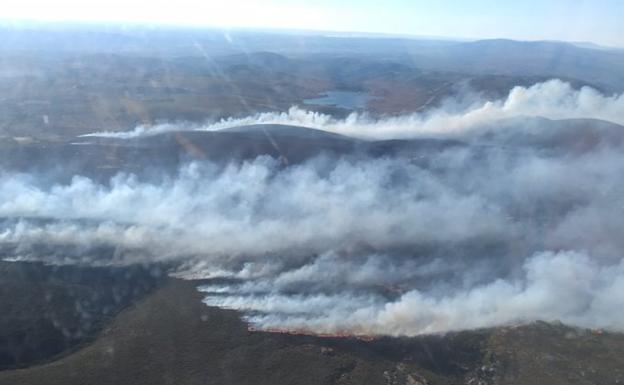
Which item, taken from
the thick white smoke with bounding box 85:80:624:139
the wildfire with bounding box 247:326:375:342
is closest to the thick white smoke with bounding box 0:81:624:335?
the wildfire with bounding box 247:326:375:342

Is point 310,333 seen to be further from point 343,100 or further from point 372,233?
point 343,100

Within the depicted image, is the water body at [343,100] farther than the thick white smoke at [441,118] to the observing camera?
Yes

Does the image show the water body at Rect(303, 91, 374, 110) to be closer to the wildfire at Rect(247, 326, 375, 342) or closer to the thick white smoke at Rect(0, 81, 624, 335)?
the thick white smoke at Rect(0, 81, 624, 335)

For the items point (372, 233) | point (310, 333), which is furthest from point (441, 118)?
point (310, 333)

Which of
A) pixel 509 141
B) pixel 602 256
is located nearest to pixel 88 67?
pixel 509 141

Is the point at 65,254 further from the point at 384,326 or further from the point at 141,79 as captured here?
the point at 141,79

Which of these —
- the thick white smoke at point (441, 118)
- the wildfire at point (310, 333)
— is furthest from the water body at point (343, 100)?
the wildfire at point (310, 333)

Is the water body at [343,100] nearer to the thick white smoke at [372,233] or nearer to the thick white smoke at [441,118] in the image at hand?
the thick white smoke at [441,118]
